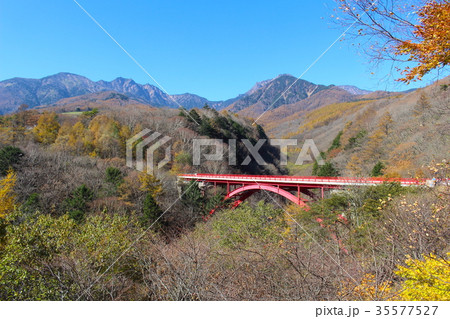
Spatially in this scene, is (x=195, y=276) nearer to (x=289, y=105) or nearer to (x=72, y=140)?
(x=72, y=140)

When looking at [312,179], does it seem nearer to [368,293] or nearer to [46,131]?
[368,293]

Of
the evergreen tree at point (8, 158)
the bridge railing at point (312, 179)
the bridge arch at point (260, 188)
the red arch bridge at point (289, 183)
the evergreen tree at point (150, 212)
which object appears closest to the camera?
the bridge railing at point (312, 179)

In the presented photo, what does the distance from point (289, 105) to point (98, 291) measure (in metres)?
179

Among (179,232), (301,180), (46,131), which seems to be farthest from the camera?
(46,131)

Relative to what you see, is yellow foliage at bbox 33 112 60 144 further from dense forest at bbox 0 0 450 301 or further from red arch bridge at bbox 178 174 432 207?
red arch bridge at bbox 178 174 432 207

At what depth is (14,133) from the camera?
3039 centimetres

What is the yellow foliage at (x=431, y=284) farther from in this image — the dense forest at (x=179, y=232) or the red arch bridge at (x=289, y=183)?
the red arch bridge at (x=289, y=183)

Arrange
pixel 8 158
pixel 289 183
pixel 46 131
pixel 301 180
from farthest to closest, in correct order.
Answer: pixel 46 131, pixel 8 158, pixel 289 183, pixel 301 180

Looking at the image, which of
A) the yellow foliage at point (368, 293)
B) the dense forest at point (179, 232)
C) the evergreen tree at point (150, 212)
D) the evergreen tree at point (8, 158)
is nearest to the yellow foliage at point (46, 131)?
the dense forest at point (179, 232)

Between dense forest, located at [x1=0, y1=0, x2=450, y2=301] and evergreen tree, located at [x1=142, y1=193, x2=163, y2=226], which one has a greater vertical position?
dense forest, located at [x1=0, y1=0, x2=450, y2=301]

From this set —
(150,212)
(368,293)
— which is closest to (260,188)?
(150,212)

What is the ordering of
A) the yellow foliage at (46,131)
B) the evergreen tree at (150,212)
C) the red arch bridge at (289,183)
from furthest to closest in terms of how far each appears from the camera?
the yellow foliage at (46,131)
the evergreen tree at (150,212)
the red arch bridge at (289,183)

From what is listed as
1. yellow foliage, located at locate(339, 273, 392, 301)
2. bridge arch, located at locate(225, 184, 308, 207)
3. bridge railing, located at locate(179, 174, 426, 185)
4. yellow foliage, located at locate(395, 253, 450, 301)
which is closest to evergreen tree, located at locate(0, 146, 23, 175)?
bridge railing, located at locate(179, 174, 426, 185)
